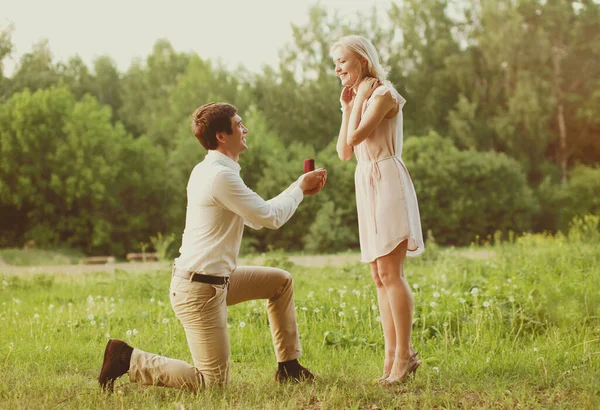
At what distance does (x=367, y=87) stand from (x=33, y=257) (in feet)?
74.1

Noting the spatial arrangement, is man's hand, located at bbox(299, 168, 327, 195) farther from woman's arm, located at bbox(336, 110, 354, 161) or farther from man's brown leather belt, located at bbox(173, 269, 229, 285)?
man's brown leather belt, located at bbox(173, 269, 229, 285)

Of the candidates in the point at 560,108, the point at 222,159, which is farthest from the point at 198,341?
the point at 560,108

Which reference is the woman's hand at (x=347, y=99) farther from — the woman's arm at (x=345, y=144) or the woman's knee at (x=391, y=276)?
the woman's knee at (x=391, y=276)

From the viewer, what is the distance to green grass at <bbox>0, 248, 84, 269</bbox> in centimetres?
2298

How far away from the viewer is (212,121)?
4.11 meters

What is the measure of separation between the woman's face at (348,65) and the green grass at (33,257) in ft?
62.2

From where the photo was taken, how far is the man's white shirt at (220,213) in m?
3.98

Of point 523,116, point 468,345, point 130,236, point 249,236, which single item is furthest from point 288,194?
point 523,116

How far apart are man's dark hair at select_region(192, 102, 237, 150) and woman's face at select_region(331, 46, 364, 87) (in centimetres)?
72

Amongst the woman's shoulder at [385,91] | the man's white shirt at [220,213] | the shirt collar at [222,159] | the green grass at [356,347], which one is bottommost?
the green grass at [356,347]

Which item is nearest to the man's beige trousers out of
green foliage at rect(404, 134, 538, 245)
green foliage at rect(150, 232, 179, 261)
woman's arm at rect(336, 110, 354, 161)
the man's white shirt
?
the man's white shirt

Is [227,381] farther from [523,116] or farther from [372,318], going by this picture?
[523,116]

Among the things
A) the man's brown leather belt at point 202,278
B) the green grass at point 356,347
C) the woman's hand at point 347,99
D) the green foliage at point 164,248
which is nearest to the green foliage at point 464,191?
the green foliage at point 164,248

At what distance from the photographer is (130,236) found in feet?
101
